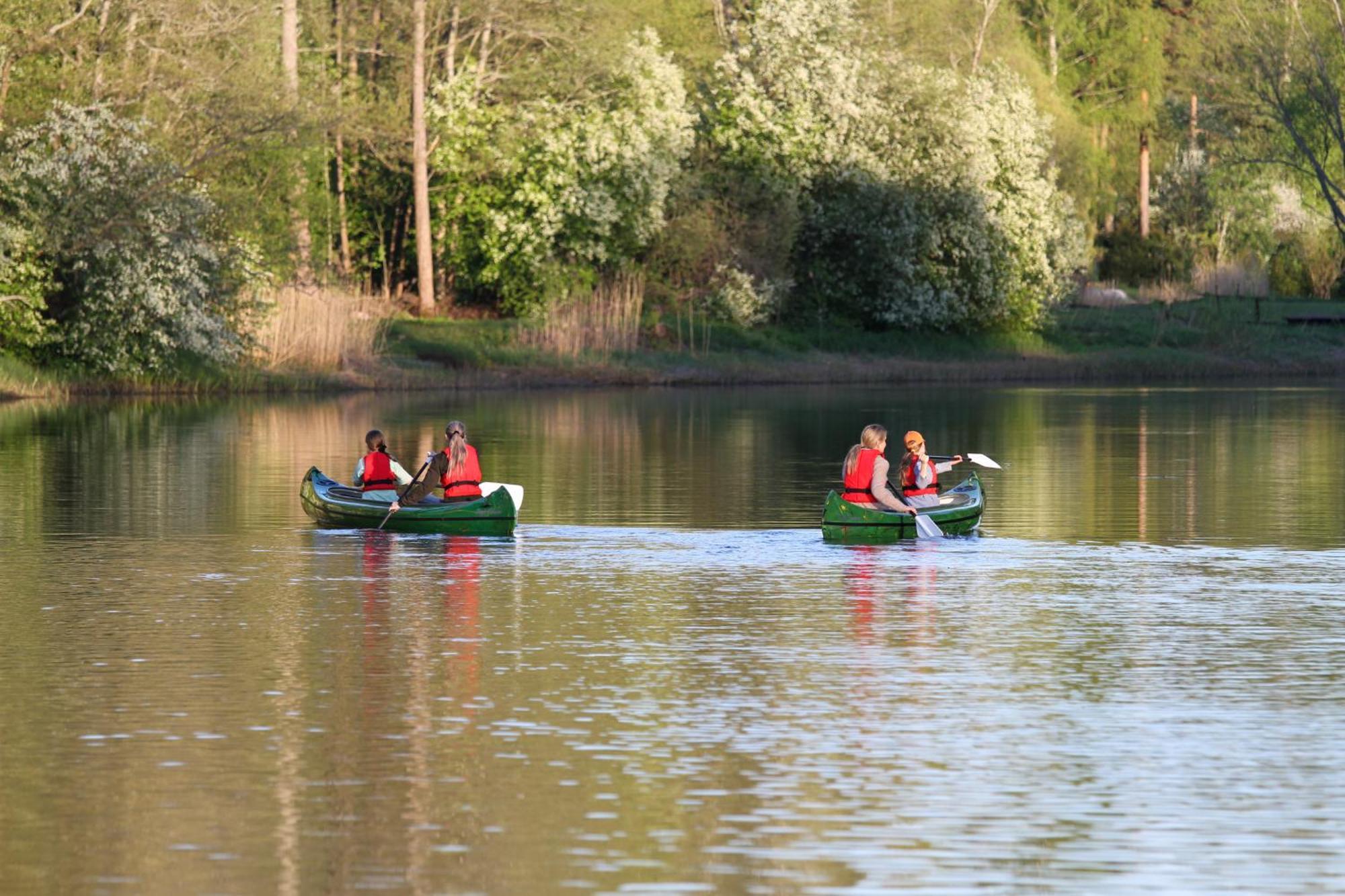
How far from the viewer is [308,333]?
5328cm

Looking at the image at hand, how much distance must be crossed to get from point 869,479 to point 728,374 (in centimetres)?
3728

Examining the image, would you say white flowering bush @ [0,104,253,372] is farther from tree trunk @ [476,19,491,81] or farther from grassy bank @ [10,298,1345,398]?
tree trunk @ [476,19,491,81]

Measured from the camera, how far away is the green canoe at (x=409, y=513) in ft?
74.9

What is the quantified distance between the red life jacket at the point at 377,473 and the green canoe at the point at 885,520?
4.68 m

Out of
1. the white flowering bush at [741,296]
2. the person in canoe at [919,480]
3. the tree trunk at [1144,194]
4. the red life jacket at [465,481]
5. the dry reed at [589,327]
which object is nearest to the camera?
the person in canoe at [919,480]

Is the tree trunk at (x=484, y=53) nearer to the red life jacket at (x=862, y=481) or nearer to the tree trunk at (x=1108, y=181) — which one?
the tree trunk at (x=1108, y=181)

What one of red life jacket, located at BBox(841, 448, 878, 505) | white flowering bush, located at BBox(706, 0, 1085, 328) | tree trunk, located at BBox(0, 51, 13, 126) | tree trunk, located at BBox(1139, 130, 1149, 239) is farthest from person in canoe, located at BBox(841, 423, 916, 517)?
tree trunk, located at BBox(1139, 130, 1149, 239)

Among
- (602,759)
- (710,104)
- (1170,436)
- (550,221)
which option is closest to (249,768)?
(602,759)

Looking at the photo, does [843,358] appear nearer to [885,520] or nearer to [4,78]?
[4,78]

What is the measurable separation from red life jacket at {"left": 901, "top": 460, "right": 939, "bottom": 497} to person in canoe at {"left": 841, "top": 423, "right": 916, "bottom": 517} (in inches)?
28.6

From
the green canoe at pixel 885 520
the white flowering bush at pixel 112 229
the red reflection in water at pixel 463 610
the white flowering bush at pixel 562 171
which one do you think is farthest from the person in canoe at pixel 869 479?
the white flowering bush at pixel 562 171

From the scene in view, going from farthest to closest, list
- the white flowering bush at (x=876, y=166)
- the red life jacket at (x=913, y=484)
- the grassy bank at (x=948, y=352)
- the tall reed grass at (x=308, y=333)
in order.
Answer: the white flowering bush at (x=876, y=166) < the grassy bank at (x=948, y=352) < the tall reed grass at (x=308, y=333) < the red life jacket at (x=913, y=484)

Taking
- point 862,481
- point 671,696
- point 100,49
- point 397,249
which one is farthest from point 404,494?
point 397,249

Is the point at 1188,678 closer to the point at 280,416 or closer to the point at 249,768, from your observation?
the point at 249,768
